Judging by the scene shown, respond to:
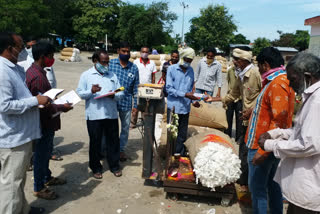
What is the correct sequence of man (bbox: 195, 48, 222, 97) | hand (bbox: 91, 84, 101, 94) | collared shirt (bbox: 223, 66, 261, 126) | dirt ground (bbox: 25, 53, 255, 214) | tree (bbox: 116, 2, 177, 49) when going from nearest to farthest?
dirt ground (bbox: 25, 53, 255, 214) < hand (bbox: 91, 84, 101, 94) < collared shirt (bbox: 223, 66, 261, 126) < man (bbox: 195, 48, 222, 97) < tree (bbox: 116, 2, 177, 49)

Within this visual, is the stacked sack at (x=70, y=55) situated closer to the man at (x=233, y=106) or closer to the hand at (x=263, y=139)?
the man at (x=233, y=106)

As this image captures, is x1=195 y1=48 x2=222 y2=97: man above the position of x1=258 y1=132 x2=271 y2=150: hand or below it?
above

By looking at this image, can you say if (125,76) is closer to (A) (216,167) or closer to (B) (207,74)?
(A) (216,167)

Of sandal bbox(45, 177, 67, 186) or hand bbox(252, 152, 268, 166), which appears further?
sandal bbox(45, 177, 67, 186)

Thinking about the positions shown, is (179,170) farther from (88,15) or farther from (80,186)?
(88,15)

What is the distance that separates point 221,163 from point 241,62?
1.39 meters

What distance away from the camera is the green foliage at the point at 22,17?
89.2 feet

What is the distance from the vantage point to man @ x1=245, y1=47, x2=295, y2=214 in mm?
2250

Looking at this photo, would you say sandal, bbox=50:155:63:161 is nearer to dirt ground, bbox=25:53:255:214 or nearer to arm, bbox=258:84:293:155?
dirt ground, bbox=25:53:255:214

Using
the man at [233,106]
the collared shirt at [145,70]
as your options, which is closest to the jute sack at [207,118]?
the man at [233,106]

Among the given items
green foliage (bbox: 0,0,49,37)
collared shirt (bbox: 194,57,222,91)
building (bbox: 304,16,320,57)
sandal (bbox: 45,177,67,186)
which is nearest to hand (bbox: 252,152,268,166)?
sandal (bbox: 45,177,67,186)

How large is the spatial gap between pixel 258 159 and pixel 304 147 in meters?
0.68

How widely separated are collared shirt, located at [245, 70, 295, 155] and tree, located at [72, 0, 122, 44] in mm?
40528

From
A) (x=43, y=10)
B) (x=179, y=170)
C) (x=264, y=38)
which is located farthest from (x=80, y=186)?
(x=264, y=38)
